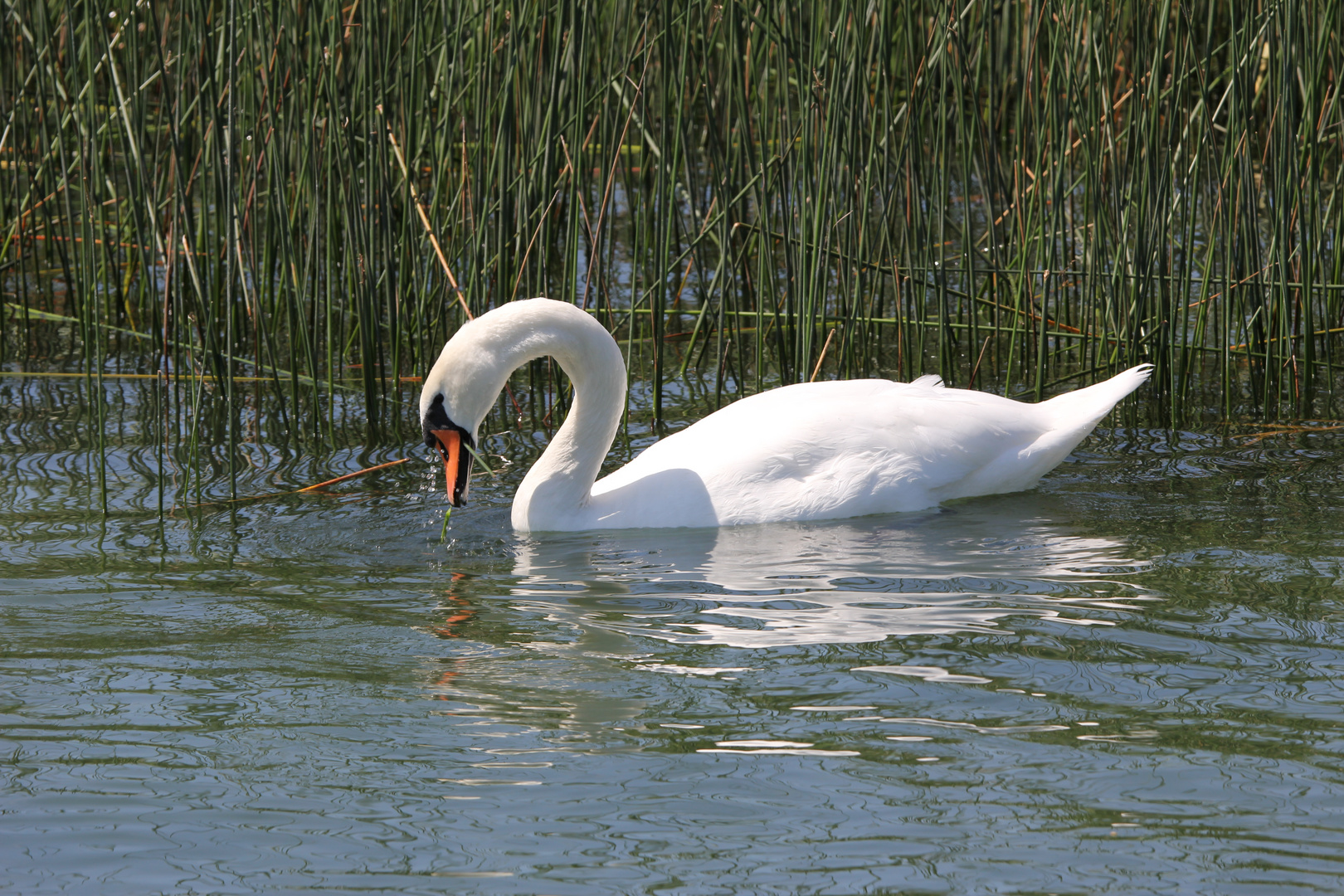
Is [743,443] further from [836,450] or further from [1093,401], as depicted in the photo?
[1093,401]

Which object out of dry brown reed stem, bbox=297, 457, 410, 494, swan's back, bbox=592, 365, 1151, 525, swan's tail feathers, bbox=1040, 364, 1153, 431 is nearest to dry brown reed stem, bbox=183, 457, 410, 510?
dry brown reed stem, bbox=297, 457, 410, 494

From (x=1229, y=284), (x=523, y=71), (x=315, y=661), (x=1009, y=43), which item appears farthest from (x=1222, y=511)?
(x=1009, y=43)

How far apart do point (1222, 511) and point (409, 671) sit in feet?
9.71

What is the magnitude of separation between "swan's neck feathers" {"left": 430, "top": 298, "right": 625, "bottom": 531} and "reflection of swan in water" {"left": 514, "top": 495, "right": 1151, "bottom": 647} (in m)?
0.18

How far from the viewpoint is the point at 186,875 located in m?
3.11

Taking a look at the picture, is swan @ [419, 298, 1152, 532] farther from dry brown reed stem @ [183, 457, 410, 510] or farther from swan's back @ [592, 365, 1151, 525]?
dry brown reed stem @ [183, 457, 410, 510]

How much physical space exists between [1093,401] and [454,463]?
2.41m

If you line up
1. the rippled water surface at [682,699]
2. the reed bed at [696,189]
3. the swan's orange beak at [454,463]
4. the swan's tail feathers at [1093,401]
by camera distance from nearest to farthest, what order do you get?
1. the rippled water surface at [682,699]
2. the swan's orange beak at [454,463]
3. the swan's tail feathers at [1093,401]
4. the reed bed at [696,189]

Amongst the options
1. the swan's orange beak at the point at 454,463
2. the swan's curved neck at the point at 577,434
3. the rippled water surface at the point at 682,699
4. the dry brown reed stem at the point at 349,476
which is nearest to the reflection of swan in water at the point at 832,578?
the rippled water surface at the point at 682,699

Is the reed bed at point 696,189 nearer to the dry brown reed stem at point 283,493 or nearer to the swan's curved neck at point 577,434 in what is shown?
the dry brown reed stem at point 283,493

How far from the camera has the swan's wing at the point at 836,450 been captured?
5.71m

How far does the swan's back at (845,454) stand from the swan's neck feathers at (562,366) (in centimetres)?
16

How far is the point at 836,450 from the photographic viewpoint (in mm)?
5785

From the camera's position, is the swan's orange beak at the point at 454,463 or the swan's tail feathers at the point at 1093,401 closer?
the swan's orange beak at the point at 454,463
